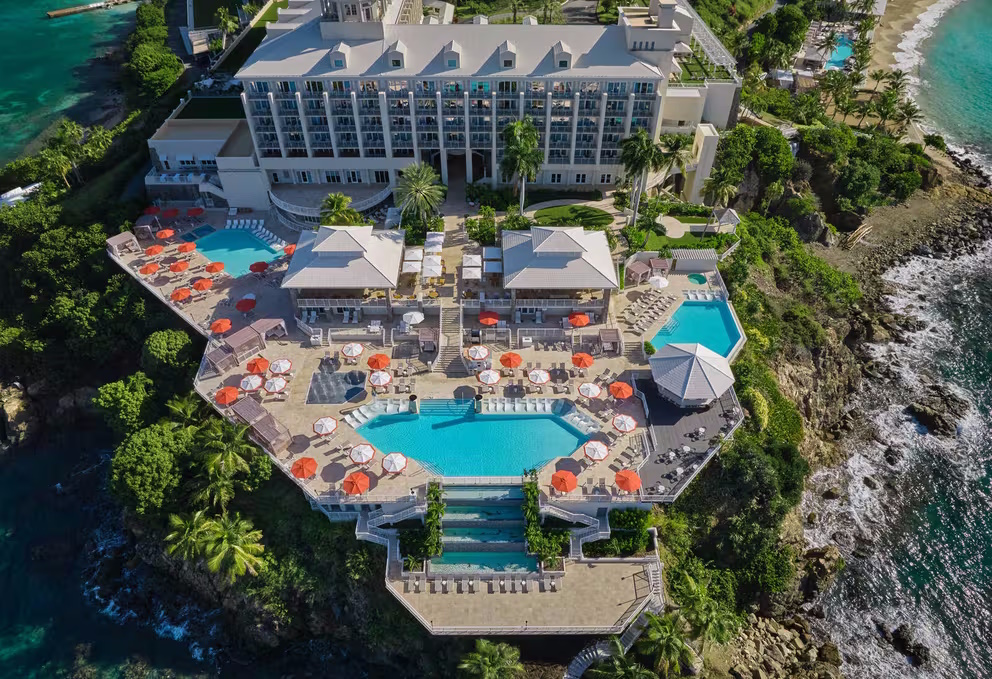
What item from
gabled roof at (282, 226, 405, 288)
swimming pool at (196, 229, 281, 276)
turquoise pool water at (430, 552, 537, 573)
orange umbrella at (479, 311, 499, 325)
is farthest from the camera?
swimming pool at (196, 229, 281, 276)

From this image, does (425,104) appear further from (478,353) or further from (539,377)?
(539,377)

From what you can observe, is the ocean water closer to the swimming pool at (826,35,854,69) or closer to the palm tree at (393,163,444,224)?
the palm tree at (393,163,444,224)

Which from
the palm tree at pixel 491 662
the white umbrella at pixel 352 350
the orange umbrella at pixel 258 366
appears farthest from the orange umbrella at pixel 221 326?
the palm tree at pixel 491 662

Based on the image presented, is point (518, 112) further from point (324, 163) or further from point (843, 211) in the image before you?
point (843, 211)

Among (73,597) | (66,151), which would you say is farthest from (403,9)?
(73,597)

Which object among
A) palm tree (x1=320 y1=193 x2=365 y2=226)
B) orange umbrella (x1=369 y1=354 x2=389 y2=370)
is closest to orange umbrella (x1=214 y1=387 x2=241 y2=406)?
orange umbrella (x1=369 y1=354 x2=389 y2=370)

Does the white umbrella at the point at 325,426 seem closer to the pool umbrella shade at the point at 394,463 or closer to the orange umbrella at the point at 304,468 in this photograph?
the orange umbrella at the point at 304,468
